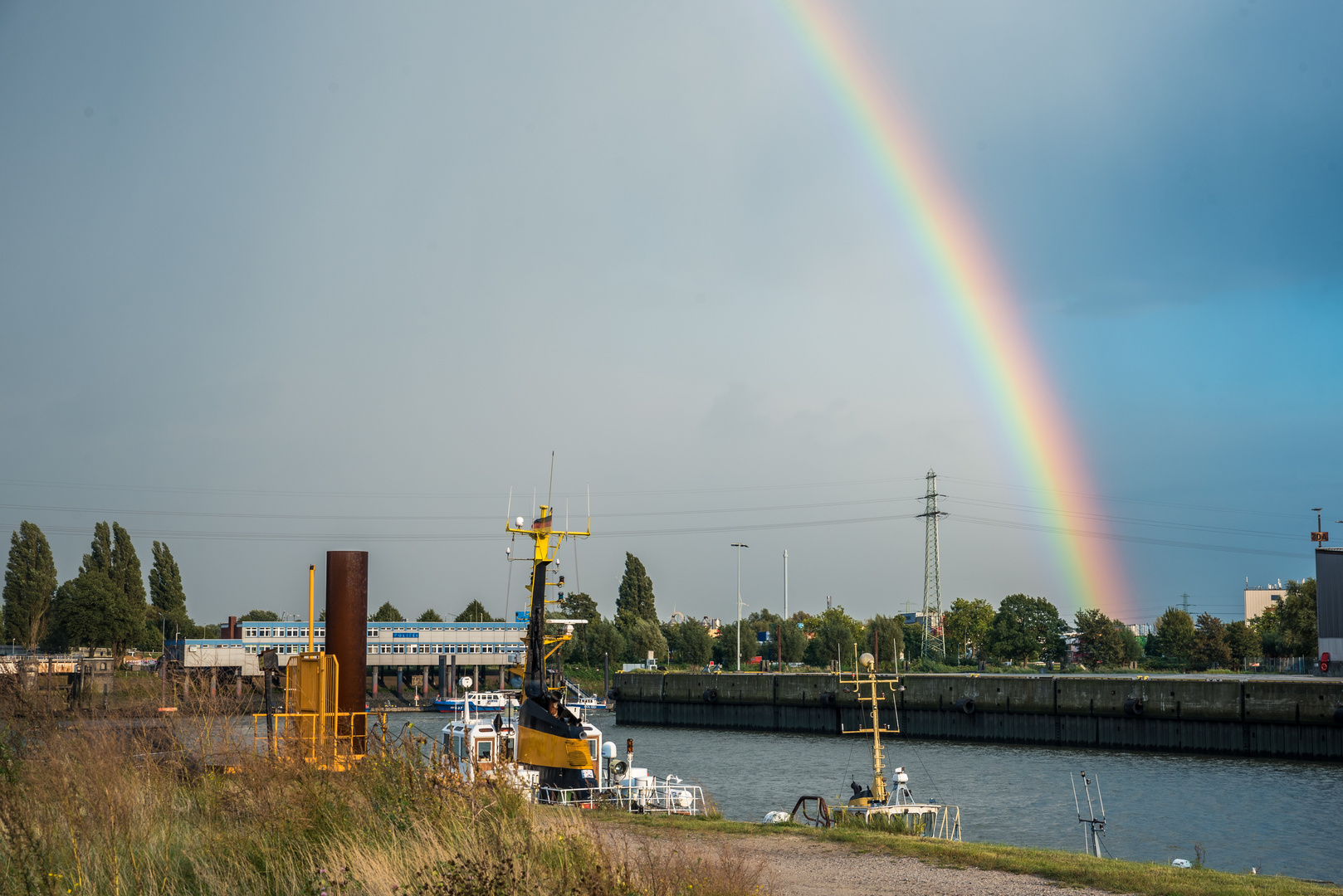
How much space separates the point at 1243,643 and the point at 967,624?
110 ft

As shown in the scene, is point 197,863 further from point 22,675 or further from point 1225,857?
point 1225,857

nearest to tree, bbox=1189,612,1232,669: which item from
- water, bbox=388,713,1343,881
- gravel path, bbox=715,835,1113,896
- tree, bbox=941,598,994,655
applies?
tree, bbox=941,598,994,655

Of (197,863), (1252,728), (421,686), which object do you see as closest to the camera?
(197,863)

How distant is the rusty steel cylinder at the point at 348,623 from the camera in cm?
1816

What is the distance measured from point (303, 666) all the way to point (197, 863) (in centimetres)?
791

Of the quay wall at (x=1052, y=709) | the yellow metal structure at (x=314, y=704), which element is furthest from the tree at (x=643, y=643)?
the yellow metal structure at (x=314, y=704)

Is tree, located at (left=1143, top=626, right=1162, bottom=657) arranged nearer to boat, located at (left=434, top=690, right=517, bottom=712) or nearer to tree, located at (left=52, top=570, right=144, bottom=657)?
boat, located at (left=434, top=690, right=517, bottom=712)

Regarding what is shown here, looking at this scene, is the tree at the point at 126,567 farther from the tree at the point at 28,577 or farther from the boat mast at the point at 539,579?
the boat mast at the point at 539,579

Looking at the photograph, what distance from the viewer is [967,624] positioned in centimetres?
14912

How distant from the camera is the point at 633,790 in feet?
88.8

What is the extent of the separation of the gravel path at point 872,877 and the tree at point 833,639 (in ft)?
360

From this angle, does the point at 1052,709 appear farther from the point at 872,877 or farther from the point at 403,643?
the point at 403,643

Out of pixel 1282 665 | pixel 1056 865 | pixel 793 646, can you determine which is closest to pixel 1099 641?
pixel 1282 665

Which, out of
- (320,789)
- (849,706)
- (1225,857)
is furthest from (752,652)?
(320,789)
